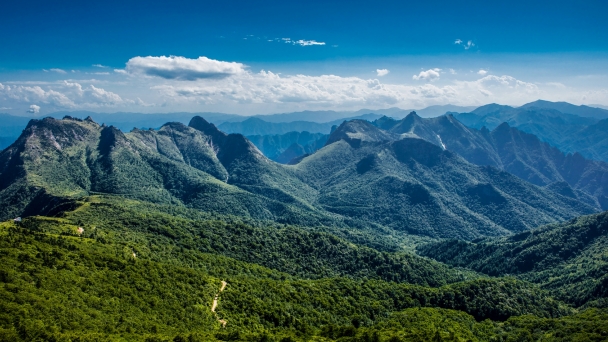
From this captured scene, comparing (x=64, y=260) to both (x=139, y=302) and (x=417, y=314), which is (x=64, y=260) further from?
(x=417, y=314)

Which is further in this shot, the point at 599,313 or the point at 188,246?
the point at 188,246

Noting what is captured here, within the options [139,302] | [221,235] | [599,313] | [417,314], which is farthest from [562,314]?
[139,302]

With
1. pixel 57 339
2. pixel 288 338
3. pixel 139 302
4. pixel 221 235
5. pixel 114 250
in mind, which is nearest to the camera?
pixel 57 339

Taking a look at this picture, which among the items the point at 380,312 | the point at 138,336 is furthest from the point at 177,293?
the point at 380,312

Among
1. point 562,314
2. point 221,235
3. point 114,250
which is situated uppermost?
point 114,250

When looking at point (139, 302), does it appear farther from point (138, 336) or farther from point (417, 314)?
point (417, 314)

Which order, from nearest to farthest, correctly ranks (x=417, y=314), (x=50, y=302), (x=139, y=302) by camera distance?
(x=50, y=302) < (x=139, y=302) < (x=417, y=314)

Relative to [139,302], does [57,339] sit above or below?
above
